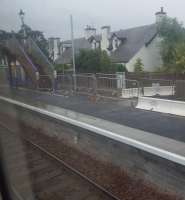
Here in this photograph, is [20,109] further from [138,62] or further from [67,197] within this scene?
[138,62]

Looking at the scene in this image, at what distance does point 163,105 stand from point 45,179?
5.91 meters

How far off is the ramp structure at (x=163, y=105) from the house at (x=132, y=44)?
17083mm

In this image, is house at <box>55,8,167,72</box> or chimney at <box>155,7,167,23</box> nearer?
house at <box>55,8,167,72</box>

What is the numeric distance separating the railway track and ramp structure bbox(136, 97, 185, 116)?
4.81 metres

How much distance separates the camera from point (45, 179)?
7.33 metres

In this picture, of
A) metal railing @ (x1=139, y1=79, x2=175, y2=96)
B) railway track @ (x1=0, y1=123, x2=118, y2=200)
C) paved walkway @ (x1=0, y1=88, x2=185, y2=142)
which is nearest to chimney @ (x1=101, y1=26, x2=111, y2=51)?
metal railing @ (x1=139, y1=79, x2=175, y2=96)

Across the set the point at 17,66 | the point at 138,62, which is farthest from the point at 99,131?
the point at 138,62

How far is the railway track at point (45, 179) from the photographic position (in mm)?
6348

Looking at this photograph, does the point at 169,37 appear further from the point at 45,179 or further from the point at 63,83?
the point at 45,179

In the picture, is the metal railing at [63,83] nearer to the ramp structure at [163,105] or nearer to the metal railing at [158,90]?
the metal railing at [158,90]

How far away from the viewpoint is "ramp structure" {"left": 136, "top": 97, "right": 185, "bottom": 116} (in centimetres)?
1069

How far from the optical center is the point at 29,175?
7512mm

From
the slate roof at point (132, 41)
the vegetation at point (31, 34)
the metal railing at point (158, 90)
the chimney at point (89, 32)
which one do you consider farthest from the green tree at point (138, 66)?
the chimney at point (89, 32)

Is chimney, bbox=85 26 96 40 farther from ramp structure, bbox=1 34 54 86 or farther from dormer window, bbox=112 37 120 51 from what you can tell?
ramp structure, bbox=1 34 54 86
